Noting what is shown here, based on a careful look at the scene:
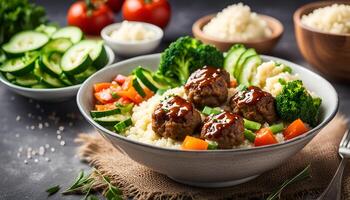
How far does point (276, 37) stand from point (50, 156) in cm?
352

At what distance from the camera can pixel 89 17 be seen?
842 cm

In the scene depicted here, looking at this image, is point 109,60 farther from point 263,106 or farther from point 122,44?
point 263,106

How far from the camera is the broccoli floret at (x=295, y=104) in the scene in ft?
15.0

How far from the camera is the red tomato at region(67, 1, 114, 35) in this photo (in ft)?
27.7

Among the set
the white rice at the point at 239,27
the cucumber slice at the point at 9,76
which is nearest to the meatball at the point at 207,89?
the white rice at the point at 239,27

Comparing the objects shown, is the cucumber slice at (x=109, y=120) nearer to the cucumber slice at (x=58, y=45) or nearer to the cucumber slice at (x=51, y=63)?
the cucumber slice at (x=51, y=63)

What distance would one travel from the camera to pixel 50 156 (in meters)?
5.24

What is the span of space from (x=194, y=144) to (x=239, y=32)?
3418 millimetres

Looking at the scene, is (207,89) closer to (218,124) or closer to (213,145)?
(218,124)

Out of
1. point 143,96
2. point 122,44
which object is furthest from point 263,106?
point 122,44

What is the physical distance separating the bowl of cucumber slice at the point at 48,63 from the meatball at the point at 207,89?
180 centimetres

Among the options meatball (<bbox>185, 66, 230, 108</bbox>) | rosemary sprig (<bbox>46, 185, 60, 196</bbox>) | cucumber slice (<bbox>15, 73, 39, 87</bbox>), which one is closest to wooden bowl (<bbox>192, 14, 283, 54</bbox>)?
meatball (<bbox>185, 66, 230, 108</bbox>)

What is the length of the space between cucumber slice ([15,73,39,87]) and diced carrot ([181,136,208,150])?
8.96 feet

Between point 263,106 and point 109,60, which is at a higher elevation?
point 263,106
